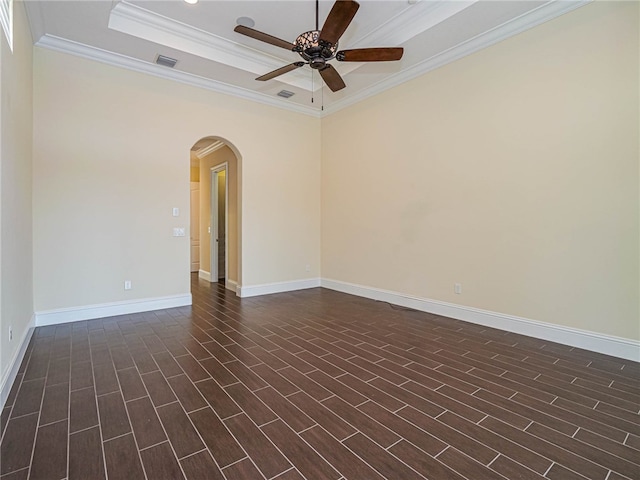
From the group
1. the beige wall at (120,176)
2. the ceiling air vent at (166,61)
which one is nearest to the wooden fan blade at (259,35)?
the ceiling air vent at (166,61)

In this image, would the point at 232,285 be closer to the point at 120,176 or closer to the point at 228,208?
the point at 228,208

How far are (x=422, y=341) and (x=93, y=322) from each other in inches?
156

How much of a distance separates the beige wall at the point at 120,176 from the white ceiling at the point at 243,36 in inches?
13.7

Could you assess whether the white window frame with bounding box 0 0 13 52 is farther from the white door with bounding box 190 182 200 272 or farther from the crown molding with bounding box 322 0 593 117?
the white door with bounding box 190 182 200 272

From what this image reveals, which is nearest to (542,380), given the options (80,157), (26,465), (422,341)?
(422,341)

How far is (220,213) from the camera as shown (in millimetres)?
6891

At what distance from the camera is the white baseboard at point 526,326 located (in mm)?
2883

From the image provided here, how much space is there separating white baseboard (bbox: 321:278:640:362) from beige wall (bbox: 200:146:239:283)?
9.06 feet

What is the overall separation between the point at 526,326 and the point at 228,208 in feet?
16.9

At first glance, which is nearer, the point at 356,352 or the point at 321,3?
the point at 356,352

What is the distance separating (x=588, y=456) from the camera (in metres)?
1.68

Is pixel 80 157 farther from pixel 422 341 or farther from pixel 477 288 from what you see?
pixel 477 288

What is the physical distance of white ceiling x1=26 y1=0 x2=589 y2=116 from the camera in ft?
10.7

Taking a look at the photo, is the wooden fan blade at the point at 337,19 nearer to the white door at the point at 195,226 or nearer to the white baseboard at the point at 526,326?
the white baseboard at the point at 526,326
